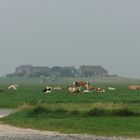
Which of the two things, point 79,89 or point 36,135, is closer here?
point 36,135

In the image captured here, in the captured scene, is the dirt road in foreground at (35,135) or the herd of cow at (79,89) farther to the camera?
the herd of cow at (79,89)

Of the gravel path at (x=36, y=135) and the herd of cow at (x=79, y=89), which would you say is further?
the herd of cow at (x=79, y=89)

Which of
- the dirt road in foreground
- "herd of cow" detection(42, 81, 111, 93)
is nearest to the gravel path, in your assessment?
the dirt road in foreground

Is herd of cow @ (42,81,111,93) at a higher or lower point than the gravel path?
higher

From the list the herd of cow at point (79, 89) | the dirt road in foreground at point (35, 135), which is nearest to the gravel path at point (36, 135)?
the dirt road in foreground at point (35, 135)

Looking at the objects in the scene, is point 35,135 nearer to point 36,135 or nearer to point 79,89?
point 36,135

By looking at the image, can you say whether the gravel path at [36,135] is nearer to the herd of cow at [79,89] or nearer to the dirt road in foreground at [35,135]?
the dirt road in foreground at [35,135]

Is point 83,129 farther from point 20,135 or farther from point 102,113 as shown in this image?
point 102,113

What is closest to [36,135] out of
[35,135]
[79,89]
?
[35,135]

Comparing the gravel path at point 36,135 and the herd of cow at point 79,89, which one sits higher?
the herd of cow at point 79,89

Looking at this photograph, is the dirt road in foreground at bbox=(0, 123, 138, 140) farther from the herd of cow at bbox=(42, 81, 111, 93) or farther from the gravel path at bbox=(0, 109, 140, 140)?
the herd of cow at bbox=(42, 81, 111, 93)

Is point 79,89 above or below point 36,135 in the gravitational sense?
above

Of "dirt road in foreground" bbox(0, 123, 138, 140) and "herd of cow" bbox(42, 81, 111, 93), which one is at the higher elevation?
"herd of cow" bbox(42, 81, 111, 93)

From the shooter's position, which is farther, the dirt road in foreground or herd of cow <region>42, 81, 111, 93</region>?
herd of cow <region>42, 81, 111, 93</region>
